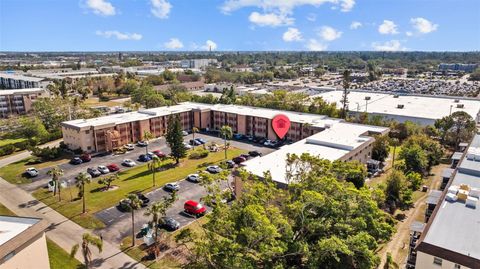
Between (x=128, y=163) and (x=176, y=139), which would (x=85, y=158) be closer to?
(x=128, y=163)

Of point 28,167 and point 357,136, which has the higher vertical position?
point 357,136

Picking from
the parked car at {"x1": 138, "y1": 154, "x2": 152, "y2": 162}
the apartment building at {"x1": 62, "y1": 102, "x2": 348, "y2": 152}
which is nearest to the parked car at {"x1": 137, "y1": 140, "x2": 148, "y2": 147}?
the apartment building at {"x1": 62, "y1": 102, "x2": 348, "y2": 152}

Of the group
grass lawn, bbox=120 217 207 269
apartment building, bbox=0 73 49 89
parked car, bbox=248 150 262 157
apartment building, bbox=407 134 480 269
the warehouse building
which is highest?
apartment building, bbox=0 73 49 89

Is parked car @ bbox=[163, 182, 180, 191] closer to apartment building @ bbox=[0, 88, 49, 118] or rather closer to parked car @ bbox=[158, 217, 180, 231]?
parked car @ bbox=[158, 217, 180, 231]

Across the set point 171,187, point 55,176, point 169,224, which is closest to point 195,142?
point 171,187

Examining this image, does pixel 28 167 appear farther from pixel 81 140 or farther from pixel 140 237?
pixel 140 237

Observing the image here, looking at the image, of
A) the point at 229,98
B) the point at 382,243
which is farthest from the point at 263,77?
the point at 382,243
